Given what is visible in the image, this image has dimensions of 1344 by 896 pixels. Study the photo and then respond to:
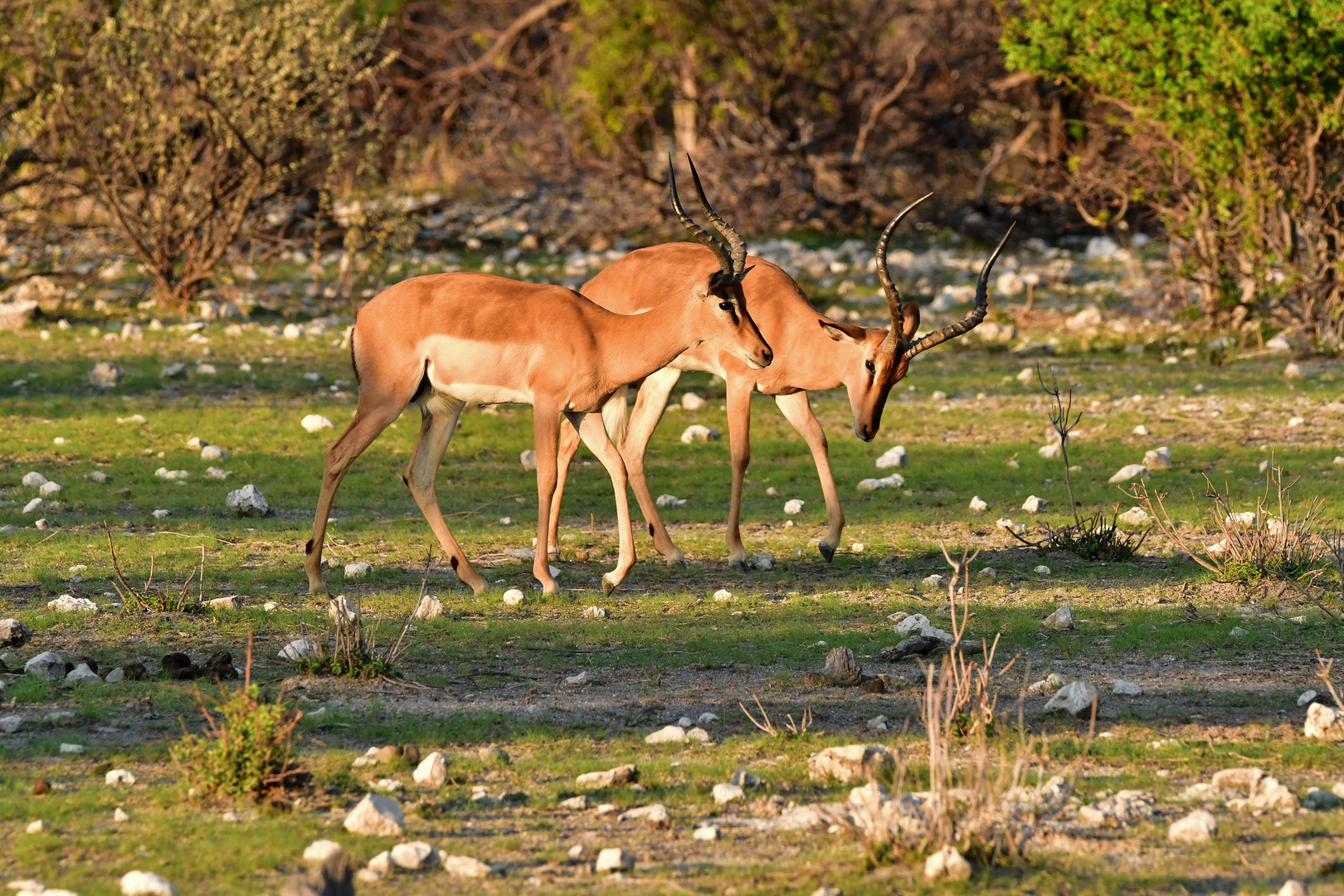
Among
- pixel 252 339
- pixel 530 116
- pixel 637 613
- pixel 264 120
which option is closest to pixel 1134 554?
pixel 637 613

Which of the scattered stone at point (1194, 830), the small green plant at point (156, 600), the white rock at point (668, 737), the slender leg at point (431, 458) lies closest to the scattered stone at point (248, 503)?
the slender leg at point (431, 458)

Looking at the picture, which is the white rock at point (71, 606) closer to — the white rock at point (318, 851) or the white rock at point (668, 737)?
the white rock at point (668, 737)

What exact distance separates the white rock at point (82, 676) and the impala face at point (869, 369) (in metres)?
4.97

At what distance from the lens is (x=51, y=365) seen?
15.0 metres

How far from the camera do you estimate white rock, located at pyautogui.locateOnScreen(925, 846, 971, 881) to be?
457 cm

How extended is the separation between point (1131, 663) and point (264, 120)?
43.5ft

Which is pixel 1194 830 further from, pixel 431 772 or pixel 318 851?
pixel 318 851

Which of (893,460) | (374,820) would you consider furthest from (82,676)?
(893,460)

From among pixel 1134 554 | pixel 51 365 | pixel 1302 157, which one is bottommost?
pixel 1134 554

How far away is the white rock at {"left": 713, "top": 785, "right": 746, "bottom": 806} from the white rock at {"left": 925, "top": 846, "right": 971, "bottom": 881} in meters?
0.89

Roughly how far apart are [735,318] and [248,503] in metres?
3.81

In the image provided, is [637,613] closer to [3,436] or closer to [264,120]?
[3,436]

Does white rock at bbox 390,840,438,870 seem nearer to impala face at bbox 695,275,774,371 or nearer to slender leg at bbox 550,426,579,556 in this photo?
slender leg at bbox 550,426,579,556

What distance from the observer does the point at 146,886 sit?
4.37 m
